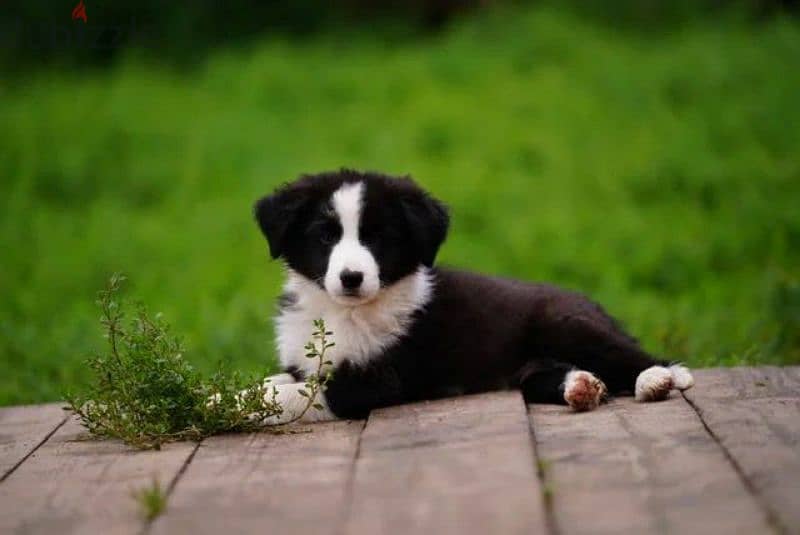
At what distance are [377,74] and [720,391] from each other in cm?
902

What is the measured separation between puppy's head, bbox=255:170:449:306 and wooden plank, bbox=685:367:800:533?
1034 mm

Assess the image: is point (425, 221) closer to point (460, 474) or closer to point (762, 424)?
point (762, 424)

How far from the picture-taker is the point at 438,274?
4.94 m

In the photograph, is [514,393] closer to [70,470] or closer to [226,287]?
[70,470]

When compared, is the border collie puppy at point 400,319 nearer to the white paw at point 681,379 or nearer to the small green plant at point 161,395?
the white paw at point 681,379

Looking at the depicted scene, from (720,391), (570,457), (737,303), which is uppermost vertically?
(570,457)

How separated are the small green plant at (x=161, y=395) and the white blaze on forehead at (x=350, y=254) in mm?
274

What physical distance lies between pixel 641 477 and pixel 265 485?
884 millimetres

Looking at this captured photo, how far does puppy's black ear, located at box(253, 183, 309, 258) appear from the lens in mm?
4633

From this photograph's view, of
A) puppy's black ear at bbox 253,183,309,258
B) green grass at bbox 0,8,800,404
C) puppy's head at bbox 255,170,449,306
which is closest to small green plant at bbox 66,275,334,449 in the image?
puppy's head at bbox 255,170,449,306

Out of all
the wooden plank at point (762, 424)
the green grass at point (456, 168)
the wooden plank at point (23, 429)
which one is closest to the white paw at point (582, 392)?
the wooden plank at point (762, 424)

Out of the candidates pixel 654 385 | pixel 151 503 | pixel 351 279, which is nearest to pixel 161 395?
pixel 351 279

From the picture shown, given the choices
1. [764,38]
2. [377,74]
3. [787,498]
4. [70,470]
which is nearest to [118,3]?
[377,74]

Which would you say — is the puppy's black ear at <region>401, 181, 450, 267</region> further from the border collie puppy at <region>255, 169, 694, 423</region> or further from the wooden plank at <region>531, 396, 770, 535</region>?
the wooden plank at <region>531, 396, 770, 535</region>
